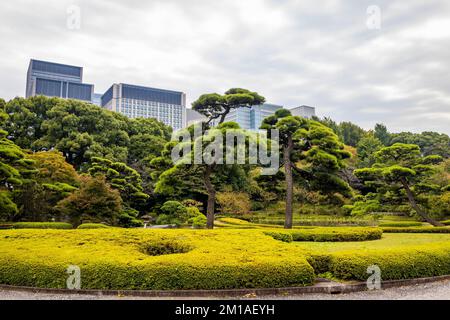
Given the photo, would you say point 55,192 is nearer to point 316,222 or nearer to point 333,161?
point 333,161

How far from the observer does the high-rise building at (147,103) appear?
115 metres

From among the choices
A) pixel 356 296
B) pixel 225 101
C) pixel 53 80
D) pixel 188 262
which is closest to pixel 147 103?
pixel 53 80

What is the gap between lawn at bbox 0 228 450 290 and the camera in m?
5.52

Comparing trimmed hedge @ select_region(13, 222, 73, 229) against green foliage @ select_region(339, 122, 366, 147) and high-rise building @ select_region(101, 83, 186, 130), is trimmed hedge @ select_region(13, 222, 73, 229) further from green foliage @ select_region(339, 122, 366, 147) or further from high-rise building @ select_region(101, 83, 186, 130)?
high-rise building @ select_region(101, 83, 186, 130)

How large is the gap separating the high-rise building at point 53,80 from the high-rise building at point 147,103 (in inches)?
521

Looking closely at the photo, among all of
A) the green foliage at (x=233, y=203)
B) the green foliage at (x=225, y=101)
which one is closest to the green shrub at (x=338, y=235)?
the green foliage at (x=225, y=101)

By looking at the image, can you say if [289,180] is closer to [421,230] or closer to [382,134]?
[421,230]

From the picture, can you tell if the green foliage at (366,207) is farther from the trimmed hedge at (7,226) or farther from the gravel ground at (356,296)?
the trimmed hedge at (7,226)

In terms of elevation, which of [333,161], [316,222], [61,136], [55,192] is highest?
[61,136]

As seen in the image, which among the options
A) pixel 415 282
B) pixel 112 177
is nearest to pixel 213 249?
pixel 415 282

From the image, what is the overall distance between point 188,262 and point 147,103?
385ft

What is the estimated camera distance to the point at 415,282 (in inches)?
251
